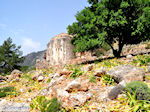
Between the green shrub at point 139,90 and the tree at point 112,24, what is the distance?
37.2ft

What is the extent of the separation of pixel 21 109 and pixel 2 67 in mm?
42671

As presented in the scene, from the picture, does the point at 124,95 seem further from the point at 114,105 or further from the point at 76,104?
the point at 76,104

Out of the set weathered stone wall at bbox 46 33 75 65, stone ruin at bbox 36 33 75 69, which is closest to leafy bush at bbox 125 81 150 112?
stone ruin at bbox 36 33 75 69

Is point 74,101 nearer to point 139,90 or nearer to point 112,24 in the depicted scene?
point 139,90

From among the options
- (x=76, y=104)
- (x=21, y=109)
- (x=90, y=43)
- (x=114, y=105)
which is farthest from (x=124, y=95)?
(x=90, y=43)

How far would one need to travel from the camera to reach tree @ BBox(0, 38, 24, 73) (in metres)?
41.8

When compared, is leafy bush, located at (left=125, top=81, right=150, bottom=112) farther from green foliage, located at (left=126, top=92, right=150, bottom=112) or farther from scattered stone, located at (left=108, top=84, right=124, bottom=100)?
scattered stone, located at (left=108, top=84, right=124, bottom=100)

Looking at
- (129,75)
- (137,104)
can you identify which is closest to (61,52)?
(129,75)

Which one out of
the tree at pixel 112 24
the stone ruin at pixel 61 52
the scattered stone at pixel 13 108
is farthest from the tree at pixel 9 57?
the scattered stone at pixel 13 108

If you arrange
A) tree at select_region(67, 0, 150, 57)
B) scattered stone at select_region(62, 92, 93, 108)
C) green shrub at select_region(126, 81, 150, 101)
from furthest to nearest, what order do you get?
tree at select_region(67, 0, 150, 57) < scattered stone at select_region(62, 92, 93, 108) < green shrub at select_region(126, 81, 150, 101)

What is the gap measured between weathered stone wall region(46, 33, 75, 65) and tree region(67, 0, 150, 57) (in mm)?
8210

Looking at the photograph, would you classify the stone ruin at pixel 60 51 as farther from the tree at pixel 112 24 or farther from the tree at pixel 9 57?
the tree at pixel 9 57

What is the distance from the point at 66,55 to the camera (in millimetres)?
26047

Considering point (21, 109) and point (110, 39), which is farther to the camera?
point (110, 39)
